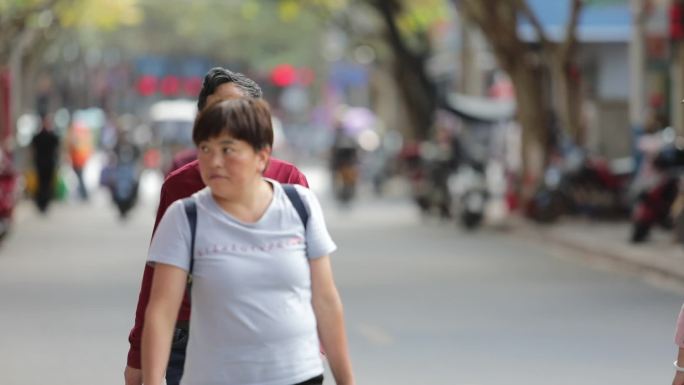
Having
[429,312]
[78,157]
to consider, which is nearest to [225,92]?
[429,312]

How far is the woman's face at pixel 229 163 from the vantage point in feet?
15.3

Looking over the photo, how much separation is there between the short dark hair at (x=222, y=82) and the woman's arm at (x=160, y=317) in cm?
112

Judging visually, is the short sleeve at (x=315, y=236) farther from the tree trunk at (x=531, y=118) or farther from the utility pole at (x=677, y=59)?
the tree trunk at (x=531, y=118)

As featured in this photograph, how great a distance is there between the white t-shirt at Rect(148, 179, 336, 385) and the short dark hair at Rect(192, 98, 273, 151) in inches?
7.3

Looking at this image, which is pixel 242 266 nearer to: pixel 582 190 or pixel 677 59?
pixel 582 190

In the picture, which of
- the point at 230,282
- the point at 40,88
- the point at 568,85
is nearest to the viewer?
the point at 230,282

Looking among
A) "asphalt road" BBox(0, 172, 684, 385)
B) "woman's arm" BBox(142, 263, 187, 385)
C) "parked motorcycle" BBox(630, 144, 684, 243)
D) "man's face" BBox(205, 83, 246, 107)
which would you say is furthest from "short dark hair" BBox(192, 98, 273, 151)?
"parked motorcycle" BBox(630, 144, 684, 243)

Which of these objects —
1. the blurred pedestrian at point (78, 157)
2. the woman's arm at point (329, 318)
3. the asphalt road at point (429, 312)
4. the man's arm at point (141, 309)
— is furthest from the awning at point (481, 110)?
the woman's arm at point (329, 318)

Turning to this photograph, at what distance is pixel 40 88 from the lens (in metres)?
73.9

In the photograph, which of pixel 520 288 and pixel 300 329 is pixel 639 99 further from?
pixel 300 329

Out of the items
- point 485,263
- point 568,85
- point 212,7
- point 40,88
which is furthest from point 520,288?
point 212,7

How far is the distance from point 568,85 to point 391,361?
16.6 metres

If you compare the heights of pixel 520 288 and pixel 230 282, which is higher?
pixel 230 282

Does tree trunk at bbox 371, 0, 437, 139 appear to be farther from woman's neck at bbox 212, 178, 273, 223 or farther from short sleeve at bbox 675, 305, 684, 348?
woman's neck at bbox 212, 178, 273, 223
